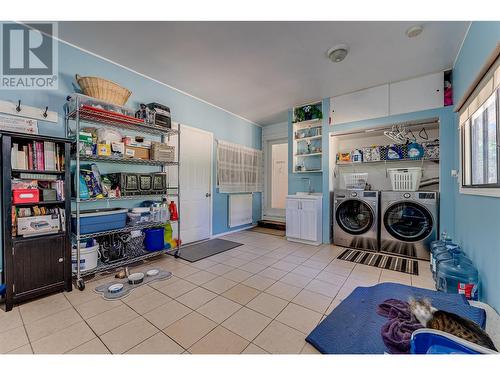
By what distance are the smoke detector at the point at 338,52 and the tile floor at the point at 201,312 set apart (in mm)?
2538

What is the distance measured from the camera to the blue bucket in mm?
2770

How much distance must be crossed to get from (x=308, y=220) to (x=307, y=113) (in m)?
2.01

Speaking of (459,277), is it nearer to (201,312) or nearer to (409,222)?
(409,222)

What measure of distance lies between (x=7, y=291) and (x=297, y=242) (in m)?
3.55

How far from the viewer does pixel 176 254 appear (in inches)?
118

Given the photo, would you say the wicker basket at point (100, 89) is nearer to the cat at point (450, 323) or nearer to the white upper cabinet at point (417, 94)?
the cat at point (450, 323)

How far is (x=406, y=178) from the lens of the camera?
304 centimetres

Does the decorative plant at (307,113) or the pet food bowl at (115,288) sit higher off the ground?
the decorative plant at (307,113)

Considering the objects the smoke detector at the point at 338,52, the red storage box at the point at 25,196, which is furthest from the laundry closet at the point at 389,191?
the red storage box at the point at 25,196

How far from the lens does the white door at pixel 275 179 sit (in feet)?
17.1

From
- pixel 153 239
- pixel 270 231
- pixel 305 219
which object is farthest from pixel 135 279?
pixel 270 231

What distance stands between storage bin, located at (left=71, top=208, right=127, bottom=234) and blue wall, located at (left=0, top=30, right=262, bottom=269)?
956 millimetres
